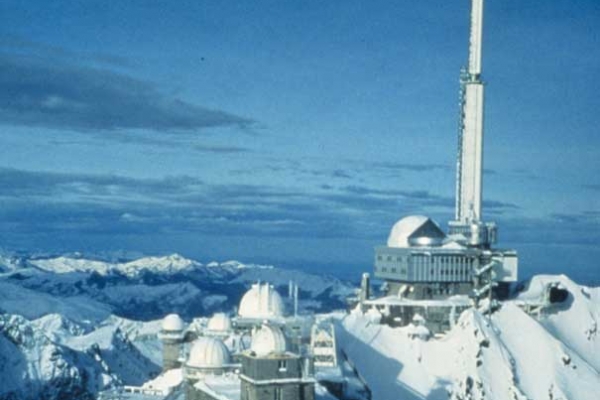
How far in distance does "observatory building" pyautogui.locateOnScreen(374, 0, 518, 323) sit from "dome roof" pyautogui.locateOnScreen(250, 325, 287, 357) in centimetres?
5192

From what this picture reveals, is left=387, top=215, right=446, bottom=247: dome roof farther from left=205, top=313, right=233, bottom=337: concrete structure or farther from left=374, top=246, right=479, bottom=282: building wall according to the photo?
left=205, top=313, right=233, bottom=337: concrete structure

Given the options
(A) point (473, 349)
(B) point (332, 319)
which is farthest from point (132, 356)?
(A) point (473, 349)

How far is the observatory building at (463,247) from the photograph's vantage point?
110688mm

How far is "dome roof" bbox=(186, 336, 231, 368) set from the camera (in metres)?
70.0

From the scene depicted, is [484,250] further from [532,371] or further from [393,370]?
[393,370]

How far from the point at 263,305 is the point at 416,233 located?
36006 mm

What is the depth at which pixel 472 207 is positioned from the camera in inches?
4884

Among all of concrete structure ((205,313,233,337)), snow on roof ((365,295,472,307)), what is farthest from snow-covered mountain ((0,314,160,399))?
concrete structure ((205,313,233,337))

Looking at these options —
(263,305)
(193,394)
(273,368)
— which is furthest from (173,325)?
(273,368)

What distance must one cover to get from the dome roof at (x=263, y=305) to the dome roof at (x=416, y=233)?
33.5 metres

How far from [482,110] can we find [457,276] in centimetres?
2559

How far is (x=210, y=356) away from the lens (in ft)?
230

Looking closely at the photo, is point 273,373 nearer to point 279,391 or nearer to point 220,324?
point 279,391

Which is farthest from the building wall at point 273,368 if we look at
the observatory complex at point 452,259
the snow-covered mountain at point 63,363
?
the snow-covered mountain at point 63,363
